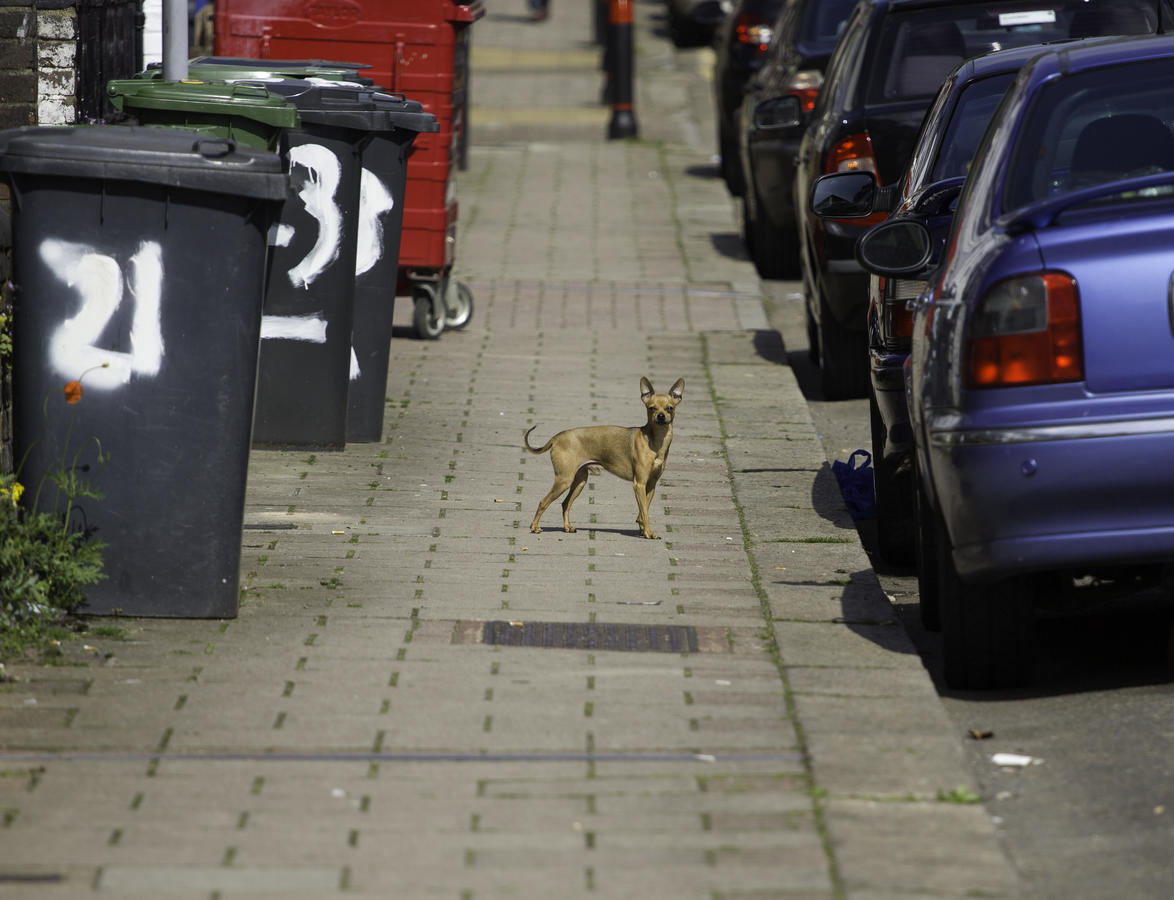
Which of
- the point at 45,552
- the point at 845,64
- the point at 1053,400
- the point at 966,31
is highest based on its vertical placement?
the point at 966,31

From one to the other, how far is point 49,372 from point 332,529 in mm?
1553

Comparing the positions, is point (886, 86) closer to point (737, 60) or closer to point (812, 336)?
point (812, 336)

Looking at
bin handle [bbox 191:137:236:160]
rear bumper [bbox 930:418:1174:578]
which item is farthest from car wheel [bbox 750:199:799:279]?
rear bumper [bbox 930:418:1174:578]

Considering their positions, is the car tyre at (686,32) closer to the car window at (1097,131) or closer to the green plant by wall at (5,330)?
the green plant by wall at (5,330)

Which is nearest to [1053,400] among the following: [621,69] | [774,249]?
[774,249]

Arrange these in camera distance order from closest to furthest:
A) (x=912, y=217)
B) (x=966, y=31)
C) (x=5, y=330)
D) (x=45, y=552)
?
(x=45, y=552) < (x=5, y=330) < (x=912, y=217) < (x=966, y=31)

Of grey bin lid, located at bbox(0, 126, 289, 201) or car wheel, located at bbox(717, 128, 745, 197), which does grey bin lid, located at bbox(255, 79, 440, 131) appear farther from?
car wheel, located at bbox(717, 128, 745, 197)

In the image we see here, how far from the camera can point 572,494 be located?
6957 millimetres

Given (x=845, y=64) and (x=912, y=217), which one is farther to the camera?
(x=845, y=64)

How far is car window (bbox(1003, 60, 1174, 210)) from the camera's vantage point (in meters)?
5.08

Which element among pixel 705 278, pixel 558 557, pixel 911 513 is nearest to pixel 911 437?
pixel 911 513

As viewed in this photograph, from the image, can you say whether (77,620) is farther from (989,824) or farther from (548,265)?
(548,265)

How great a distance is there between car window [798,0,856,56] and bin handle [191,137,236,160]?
8.66m

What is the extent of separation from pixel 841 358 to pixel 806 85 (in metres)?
4.04
